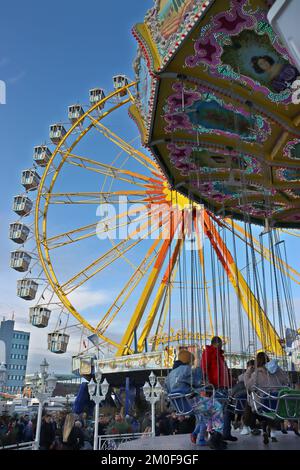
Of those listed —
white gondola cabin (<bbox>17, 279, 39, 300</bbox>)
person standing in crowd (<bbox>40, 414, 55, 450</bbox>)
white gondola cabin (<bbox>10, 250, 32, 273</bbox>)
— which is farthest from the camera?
white gondola cabin (<bbox>10, 250, 32, 273</bbox>)

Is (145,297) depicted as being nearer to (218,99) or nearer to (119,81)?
(119,81)

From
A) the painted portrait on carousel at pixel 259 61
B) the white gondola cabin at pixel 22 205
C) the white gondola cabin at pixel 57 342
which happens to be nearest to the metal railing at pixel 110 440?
the painted portrait on carousel at pixel 259 61

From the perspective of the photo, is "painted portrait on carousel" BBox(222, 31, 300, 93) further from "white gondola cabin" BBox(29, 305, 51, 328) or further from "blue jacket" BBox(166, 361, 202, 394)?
"white gondola cabin" BBox(29, 305, 51, 328)

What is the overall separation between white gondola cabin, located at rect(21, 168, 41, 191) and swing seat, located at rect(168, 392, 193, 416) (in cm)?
1562

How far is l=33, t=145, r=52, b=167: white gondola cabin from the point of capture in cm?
1933

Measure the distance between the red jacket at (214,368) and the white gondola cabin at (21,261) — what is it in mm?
14525

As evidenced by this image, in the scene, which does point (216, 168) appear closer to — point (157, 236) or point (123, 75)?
point (157, 236)

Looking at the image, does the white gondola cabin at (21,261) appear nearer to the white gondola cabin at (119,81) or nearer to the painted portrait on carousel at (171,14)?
the white gondola cabin at (119,81)

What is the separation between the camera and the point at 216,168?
8.46m

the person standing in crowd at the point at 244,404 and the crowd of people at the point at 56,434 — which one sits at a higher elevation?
the person standing in crowd at the point at 244,404

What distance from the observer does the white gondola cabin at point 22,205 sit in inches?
740

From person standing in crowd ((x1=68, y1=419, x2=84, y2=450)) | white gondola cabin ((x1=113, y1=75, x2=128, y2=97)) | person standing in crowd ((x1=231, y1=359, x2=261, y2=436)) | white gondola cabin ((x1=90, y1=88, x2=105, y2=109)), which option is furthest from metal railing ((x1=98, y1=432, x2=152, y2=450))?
white gondola cabin ((x1=113, y1=75, x2=128, y2=97))

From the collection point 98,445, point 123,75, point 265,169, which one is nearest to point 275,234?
point 265,169
